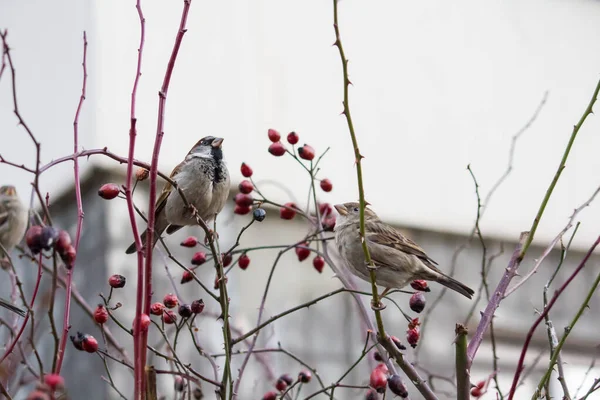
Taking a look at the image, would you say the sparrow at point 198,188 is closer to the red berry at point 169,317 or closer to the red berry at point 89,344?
the red berry at point 169,317

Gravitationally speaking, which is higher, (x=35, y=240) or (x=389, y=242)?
(x=35, y=240)

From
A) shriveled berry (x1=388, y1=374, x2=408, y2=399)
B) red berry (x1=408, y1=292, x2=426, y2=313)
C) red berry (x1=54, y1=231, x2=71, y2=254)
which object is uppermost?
red berry (x1=54, y1=231, x2=71, y2=254)

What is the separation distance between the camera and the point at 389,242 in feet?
11.4

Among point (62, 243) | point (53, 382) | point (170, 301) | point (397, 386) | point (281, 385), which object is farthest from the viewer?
point (281, 385)

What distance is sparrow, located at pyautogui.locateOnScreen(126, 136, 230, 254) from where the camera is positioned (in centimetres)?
338

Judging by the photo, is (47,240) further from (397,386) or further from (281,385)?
(281,385)

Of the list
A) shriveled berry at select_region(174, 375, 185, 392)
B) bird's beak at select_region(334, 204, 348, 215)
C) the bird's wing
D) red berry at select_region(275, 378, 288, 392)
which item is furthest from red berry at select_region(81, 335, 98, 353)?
bird's beak at select_region(334, 204, 348, 215)

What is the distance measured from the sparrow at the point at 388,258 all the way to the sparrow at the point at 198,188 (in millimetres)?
513

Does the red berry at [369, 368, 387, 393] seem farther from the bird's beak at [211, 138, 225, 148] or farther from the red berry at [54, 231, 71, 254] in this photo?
the bird's beak at [211, 138, 225, 148]

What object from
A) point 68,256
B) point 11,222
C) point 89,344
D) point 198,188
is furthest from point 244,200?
point 11,222

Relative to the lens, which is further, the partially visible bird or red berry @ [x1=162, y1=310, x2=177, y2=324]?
the partially visible bird

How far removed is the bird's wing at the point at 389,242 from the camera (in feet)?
11.2

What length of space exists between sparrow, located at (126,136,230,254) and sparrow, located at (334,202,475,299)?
0.51 m

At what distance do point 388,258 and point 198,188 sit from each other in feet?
2.63
